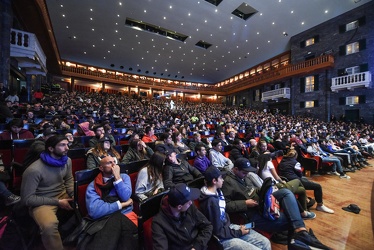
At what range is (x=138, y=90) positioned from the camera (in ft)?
77.1

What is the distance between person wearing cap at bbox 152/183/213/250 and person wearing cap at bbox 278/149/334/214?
2238 mm

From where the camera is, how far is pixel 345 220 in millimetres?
2490

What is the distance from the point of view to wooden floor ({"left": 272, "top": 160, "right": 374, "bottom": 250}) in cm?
205

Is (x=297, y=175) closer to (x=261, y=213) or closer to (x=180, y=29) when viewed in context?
(x=261, y=213)

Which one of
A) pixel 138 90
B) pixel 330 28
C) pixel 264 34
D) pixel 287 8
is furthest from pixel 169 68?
pixel 330 28

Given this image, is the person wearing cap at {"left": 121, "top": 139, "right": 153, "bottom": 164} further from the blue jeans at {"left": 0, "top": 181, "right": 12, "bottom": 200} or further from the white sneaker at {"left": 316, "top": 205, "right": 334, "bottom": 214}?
the white sneaker at {"left": 316, "top": 205, "right": 334, "bottom": 214}

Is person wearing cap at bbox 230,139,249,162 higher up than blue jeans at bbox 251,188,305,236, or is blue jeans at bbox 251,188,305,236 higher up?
person wearing cap at bbox 230,139,249,162

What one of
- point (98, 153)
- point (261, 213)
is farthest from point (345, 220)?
point (98, 153)

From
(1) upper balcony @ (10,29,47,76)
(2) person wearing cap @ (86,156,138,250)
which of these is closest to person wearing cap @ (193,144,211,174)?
(2) person wearing cap @ (86,156,138,250)

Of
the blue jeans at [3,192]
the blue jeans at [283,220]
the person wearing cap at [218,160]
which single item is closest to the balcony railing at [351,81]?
the person wearing cap at [218,160]

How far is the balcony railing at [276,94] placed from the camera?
52.7ft

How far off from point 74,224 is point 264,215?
1.90 metres

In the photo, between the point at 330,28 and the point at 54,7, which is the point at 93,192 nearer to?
the point at 54,7

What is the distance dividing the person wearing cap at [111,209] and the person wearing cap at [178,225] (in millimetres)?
293
